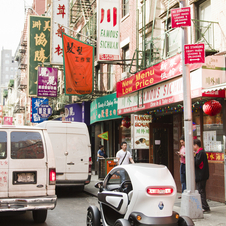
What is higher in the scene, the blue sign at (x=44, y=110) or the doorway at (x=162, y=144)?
the blue sign at (x=44, y=110)

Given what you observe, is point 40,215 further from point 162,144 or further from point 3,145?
point 162,144

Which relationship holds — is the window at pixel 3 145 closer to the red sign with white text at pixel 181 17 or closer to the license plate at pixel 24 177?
the license plate at pixel 24 177

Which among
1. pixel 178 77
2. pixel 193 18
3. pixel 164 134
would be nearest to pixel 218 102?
pixel 178 77

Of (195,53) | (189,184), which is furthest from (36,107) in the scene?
(189,184)

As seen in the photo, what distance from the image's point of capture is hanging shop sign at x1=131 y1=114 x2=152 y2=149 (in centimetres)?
1156

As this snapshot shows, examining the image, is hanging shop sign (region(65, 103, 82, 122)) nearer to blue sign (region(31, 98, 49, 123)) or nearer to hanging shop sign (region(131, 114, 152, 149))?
blue sign (region(31, 98, 49, 123))

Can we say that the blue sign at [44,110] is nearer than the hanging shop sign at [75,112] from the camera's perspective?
No

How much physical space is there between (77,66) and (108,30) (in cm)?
284

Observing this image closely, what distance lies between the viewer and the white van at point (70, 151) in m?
10.9

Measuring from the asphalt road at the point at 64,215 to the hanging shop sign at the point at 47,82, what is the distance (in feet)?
38.3

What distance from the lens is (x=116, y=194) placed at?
5332mm

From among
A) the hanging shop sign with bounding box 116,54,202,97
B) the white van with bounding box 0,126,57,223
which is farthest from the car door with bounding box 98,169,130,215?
the hanging shop sign with bounding box 116,54,202,97

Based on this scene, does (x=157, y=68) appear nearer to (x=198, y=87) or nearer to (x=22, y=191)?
(x=198, y=87)

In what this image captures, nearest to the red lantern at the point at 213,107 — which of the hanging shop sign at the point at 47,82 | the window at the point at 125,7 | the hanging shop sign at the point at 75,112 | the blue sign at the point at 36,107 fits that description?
the window at the point at 125,7
